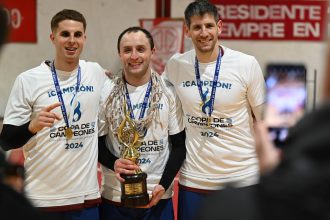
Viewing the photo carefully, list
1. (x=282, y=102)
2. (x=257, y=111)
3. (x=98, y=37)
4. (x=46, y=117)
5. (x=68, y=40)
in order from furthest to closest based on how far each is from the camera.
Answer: (x=98, y=37)
(x=257, y=111)
(x=68, y=40)
(x=46, y=117)
(x=282, y=102)

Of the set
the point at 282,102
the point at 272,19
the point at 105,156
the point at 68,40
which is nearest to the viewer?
the point at 282,102

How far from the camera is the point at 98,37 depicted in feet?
25.7

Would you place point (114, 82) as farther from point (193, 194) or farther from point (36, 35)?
point (36, 35)

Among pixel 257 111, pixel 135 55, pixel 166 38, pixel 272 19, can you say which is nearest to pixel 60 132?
pixel 135 55

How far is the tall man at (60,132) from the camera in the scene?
13.5 feet

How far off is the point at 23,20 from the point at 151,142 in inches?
166

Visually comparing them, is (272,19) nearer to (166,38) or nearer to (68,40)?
(166,38)

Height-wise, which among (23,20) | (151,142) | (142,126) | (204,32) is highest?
(23,20)

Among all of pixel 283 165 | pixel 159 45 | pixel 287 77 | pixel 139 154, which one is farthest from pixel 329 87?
pixel 159 45

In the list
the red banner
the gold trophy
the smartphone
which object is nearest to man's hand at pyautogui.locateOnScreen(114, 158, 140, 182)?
the gold trophy

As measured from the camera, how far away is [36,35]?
7891 millimetres

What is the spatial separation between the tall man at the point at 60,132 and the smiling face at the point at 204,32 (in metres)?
0.81

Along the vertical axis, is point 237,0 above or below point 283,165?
above

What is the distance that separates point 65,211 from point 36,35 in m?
4.16
